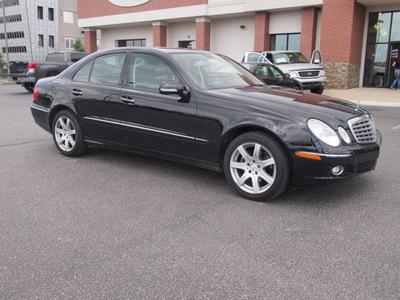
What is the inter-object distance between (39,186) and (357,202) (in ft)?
11.6

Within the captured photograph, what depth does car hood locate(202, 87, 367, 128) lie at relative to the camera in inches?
156

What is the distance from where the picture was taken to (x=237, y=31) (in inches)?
987

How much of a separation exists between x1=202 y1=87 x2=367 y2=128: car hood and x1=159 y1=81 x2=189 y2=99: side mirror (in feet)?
1.05

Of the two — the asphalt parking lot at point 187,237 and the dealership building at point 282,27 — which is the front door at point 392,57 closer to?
the dealership building at point 282,27

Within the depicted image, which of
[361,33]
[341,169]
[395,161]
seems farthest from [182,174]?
[361,33]

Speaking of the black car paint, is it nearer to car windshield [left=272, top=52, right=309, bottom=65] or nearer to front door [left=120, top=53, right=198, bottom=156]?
A: front door [left=120, top=53, right=198, bottom=156]

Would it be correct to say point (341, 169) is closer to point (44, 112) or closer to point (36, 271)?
point (36, 271)

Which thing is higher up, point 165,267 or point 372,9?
point 372,9

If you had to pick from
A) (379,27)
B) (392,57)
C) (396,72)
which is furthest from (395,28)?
(396,72)

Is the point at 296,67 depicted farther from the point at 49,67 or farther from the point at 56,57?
the point at 56,57

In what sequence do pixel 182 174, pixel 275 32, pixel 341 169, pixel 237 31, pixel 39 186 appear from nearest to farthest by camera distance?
pixel 341 169
pixel 39 186
pixel 182 174
pixel 275 32
pixel 237 31

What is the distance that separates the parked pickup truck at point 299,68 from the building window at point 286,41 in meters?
5.41

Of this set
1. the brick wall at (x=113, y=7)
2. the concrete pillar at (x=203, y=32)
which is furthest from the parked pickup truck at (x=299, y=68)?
the brick wall at (x=113, y=7)

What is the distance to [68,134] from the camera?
5.81 meters
